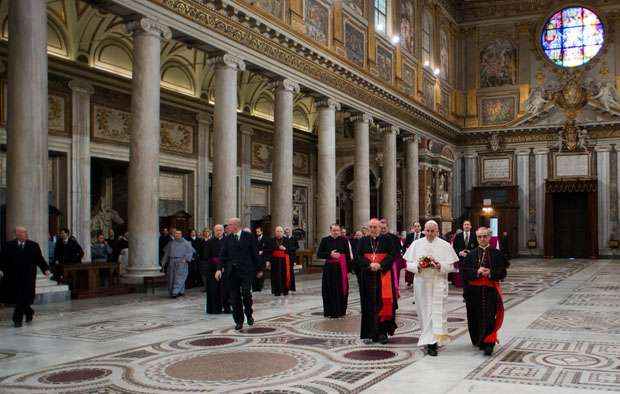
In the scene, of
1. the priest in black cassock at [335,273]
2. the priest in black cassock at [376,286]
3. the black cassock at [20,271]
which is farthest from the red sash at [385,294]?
the black cassock at [20,271]

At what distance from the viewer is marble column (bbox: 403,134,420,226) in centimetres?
2905

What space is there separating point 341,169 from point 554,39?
1348 centimetres

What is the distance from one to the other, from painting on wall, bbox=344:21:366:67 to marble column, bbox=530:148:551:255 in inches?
559

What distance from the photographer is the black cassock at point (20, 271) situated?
32.9ft

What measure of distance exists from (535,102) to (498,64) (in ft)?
9.90

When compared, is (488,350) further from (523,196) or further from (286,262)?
(523,196)

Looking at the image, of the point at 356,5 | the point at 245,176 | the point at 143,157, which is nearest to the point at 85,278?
the point at 143,157

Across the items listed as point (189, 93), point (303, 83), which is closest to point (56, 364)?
point (303, 83)

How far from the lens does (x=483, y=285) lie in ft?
26.2

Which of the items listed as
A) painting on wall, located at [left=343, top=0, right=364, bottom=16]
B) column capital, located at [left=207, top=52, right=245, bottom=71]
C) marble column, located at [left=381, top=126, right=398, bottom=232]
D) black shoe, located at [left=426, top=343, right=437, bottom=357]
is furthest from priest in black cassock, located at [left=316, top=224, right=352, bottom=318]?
marble column, located at [left=381, top=126, right=398, bottom=232]

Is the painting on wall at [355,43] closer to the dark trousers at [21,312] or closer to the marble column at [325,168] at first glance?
the marble column at [325,168]

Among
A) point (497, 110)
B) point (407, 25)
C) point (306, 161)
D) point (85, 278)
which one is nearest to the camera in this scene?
point (85, 278)

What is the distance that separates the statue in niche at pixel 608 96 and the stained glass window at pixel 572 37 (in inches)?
71.1

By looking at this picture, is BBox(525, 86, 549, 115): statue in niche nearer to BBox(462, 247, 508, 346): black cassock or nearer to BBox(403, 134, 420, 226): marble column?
BBox(403, 134, 420, 226): marble column
